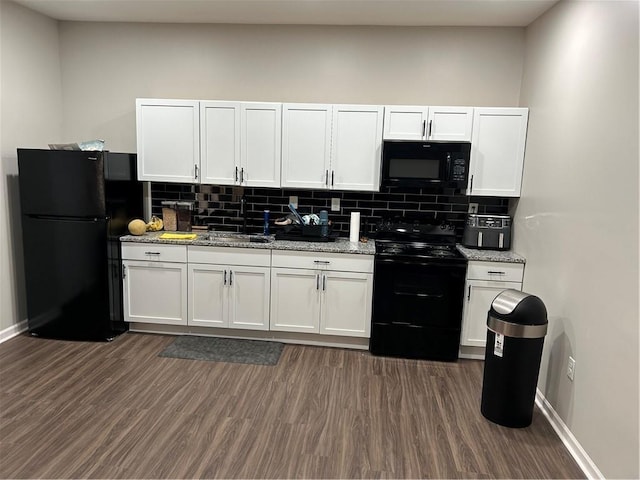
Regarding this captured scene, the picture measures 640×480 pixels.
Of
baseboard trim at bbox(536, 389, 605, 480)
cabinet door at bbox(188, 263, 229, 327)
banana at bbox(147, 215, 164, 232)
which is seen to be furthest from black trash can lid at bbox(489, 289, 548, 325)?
banana at bbox(147, 215, 164, 232)

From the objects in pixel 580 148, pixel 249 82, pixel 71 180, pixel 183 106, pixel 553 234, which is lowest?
pixel 553 234

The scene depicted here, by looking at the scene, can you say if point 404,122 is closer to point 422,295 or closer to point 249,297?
point 422,295

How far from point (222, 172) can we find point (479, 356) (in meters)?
2.69

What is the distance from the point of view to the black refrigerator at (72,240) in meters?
3.55

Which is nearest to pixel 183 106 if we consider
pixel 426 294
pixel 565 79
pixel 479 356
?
pixel 426 294

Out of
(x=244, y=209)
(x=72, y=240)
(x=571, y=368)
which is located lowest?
(x=571, y=368)

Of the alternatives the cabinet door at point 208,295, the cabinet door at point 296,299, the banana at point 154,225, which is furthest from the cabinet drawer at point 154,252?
the cabinet door at point 296,299

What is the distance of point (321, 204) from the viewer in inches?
164

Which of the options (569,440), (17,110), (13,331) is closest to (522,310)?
(569,440)

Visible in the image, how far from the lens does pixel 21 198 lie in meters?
3.62

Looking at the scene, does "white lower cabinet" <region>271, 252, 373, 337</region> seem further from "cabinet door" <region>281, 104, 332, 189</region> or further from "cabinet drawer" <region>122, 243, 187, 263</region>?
"cabinet drawer" <region>122, 243, 187, 263</region>

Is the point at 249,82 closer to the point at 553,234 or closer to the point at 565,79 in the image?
the point at 565,79

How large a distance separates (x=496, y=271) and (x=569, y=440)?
1.33m

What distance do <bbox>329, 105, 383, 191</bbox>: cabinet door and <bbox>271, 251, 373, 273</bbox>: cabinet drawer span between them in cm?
62
